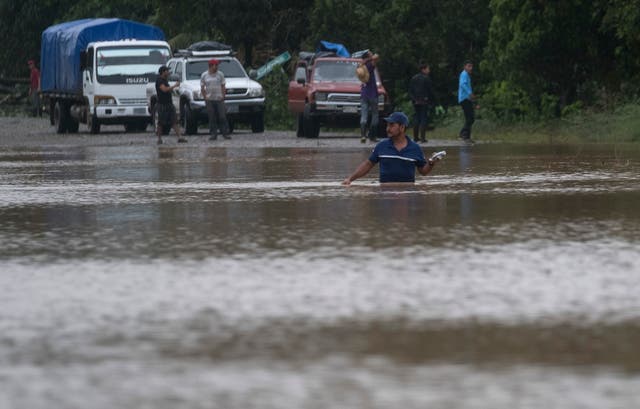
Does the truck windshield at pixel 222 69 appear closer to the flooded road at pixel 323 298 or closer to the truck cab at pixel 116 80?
the truck cab at pixel 116 80

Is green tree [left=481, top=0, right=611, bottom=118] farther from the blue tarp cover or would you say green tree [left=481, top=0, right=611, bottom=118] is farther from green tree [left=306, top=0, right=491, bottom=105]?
the blue tarp cover

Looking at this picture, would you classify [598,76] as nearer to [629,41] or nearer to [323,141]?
[629,41]

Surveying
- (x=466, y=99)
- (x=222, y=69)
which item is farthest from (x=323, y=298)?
(x=222, y=69)

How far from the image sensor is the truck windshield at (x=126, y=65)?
42781mm

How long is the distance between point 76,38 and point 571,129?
15889 millimetres

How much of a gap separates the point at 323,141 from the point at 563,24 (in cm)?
555

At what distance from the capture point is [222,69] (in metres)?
42.8

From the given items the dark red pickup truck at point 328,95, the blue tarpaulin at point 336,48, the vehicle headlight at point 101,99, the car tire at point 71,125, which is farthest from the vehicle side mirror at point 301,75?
the car tire at point 71,125

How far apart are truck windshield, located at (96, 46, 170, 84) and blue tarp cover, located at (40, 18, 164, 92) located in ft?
4.69

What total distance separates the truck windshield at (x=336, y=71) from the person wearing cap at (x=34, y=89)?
2148 centimetres

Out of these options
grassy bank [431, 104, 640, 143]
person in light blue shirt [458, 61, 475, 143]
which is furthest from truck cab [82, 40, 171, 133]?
person in light blue shirt [458, 61, 475, 143]

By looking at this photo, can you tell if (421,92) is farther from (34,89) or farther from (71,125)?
(34,89)

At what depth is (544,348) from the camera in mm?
7332

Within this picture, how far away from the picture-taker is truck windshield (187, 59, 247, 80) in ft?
138
